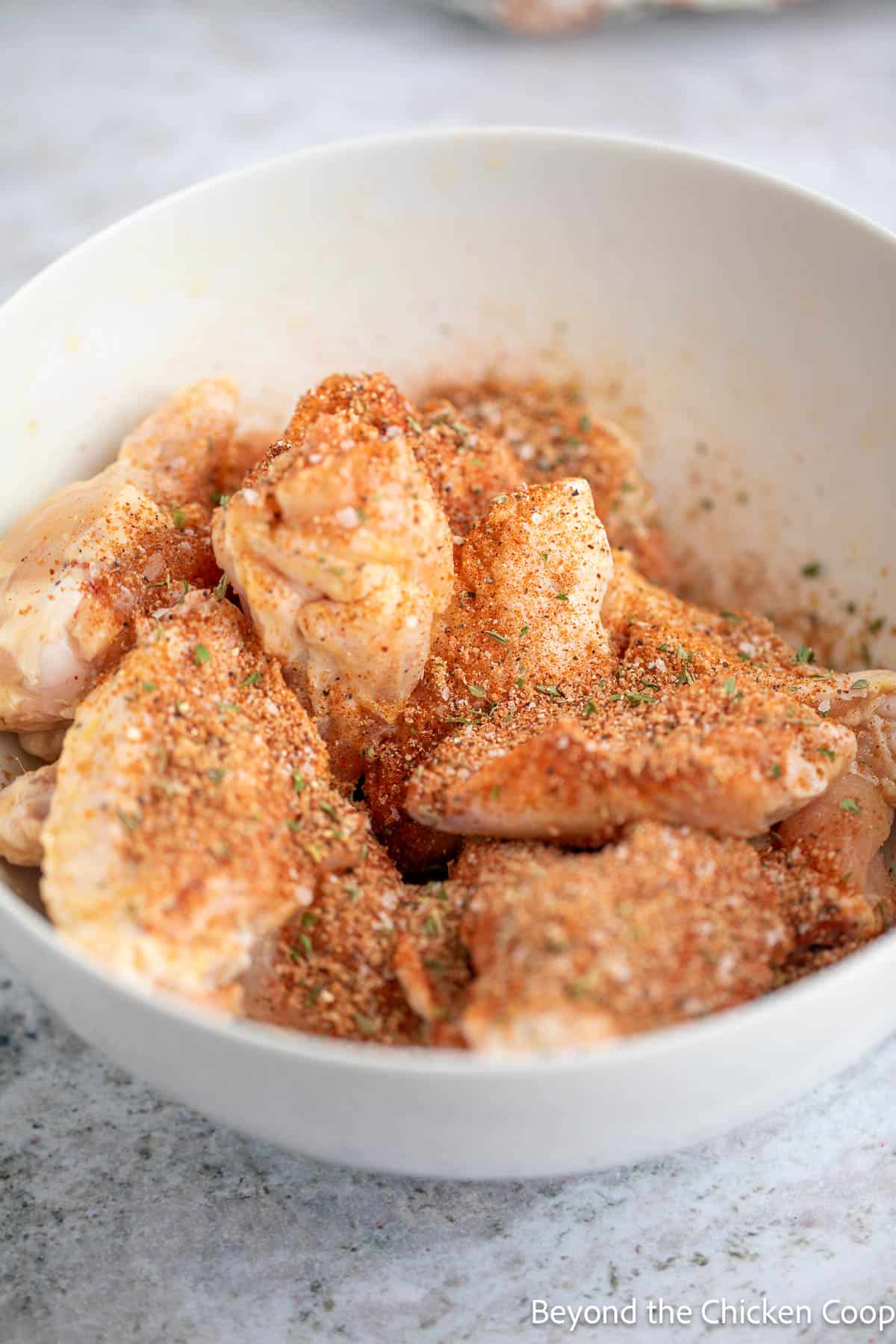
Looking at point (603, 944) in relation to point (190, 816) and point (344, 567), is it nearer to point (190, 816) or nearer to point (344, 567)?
point (190, 816)

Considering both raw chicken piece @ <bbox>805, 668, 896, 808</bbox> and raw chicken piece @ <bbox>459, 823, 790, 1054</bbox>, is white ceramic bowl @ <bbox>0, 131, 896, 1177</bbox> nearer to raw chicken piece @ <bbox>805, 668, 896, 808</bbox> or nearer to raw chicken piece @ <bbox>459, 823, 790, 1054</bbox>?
raw chicken piece @ <bbox>805, 668, 896, 808</bbox>

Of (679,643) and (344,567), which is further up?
(344,567)

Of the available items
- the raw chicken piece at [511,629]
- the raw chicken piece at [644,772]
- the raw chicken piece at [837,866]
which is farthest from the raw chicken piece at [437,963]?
the raw chicken piece at [837,866]

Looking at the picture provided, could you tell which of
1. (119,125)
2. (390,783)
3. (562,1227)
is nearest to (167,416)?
(390,783)

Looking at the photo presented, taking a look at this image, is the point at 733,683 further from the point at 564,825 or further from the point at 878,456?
the point at 878,456

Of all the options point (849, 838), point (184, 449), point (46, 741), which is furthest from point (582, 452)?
point (46, 741)

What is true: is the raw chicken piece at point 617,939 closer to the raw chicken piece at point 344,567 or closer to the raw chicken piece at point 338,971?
the raw chicken piece at point 338,971
